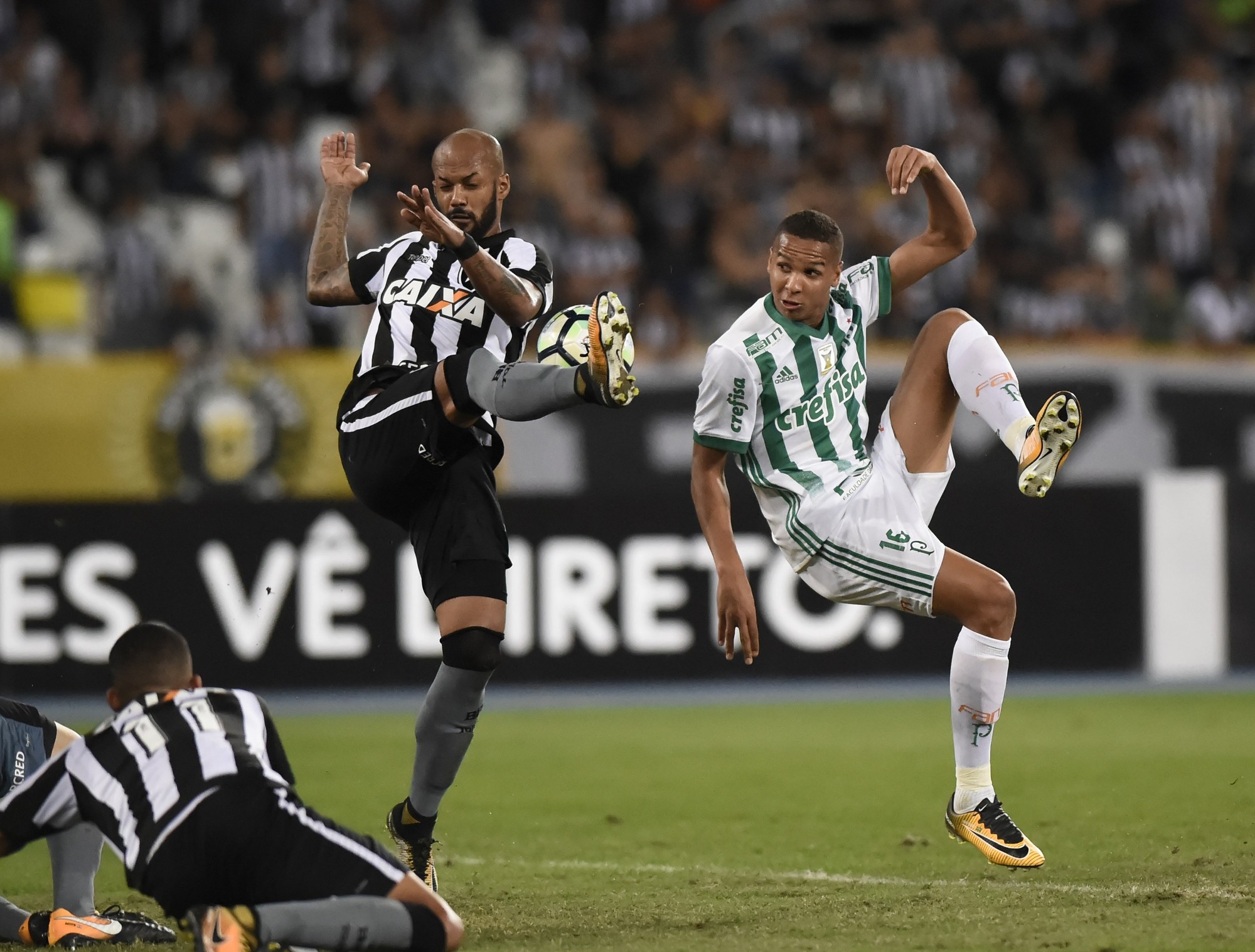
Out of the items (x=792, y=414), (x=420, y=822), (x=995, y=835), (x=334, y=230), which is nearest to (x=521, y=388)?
(x=792, y=414)

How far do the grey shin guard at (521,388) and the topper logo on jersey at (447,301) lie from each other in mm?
487

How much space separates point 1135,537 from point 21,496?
828 cm

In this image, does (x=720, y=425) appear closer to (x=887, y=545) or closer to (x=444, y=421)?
(x=887, y=545)

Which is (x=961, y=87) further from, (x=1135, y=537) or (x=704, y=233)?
(x=1135, y=537)

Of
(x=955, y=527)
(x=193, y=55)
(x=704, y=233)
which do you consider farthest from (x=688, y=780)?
(x=193, y=55)

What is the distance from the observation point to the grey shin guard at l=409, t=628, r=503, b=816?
613 cm

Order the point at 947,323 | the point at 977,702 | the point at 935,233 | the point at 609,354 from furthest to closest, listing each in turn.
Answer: the point at 935,233 → the point at 947,323 → the point at 977,702 → the point at 609,354

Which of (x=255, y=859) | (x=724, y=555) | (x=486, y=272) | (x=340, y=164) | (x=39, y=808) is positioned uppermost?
(x=340, y=164)

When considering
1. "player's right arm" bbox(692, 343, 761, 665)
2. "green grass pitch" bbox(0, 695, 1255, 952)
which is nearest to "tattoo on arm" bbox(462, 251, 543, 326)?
"player's right arm" bbox(692, 343, 761, 665)

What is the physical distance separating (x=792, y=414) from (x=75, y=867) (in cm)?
280

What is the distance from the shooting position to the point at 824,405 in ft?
21.0

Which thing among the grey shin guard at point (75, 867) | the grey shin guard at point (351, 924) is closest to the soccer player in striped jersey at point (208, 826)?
the grey shin guard at point (351, 924)

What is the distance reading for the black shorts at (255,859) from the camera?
461 centimetres

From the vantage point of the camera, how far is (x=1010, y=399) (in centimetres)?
628
